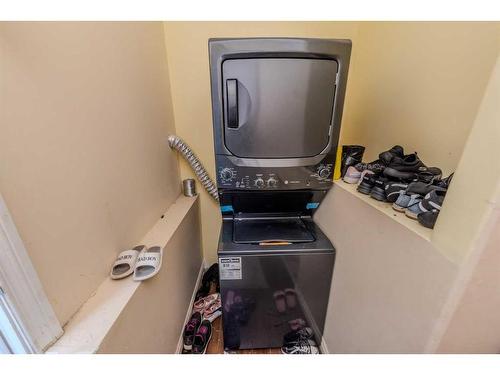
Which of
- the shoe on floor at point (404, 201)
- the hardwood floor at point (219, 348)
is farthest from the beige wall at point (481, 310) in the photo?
the hardwood floor at point (219, 348)

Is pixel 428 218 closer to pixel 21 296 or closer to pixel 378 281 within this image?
pixel 378 281

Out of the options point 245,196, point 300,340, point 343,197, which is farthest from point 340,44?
point 300,340

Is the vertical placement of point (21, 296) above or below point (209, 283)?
above

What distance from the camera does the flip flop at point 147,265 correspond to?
0.76 meters

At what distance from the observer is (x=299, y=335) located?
124 centimetres

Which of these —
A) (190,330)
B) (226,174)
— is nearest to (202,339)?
(190,330)

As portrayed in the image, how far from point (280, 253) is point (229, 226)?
0.35 meters

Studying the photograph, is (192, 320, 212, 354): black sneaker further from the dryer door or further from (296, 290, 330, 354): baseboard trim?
the dryer door

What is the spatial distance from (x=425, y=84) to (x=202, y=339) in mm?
1765

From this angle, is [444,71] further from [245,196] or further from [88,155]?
[88,155]

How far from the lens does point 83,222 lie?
25.0 inches

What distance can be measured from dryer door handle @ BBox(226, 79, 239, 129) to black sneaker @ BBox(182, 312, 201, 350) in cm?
125

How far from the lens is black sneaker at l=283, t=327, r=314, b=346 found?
1.24m

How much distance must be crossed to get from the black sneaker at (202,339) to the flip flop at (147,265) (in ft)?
2.49
